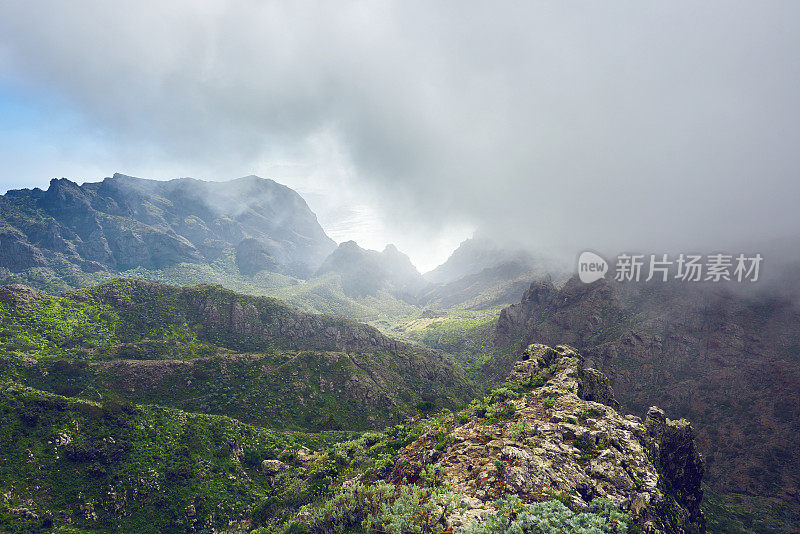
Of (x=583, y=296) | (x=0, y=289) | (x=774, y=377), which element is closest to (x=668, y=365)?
(x=774, y=377)

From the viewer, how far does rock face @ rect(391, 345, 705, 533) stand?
1677 centimetres

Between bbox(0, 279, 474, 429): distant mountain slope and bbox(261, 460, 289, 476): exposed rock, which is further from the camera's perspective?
bbox(0, 279, 474, 429): distant mountain slope

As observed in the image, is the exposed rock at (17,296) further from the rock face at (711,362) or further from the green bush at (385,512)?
the rock face at (711,362)

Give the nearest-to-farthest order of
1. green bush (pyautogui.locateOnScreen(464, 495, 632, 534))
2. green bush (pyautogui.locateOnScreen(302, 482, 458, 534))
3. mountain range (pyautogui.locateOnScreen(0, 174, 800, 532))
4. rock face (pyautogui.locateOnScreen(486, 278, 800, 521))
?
green bush (pyautogui.locateOnScreen(464, 495, 632, 534))
green bush (pyautogui.locateOnScreen(302, 482, 458, 534))
mountain range (pyautogui.locateOnScreen(0, 174, 800, 532))
rock face (pyautogui.locateOnScreen(486, 278, 800, 521))

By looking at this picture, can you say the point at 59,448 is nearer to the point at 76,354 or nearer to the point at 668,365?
the point at 76,354

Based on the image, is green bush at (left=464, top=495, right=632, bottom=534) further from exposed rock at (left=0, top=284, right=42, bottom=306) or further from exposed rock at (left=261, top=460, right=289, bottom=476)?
exposed rock at (left=0, top=284, right=42, bottom=306)

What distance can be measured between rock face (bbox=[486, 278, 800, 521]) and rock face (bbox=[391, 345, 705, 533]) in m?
103

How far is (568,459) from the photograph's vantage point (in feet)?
62.8

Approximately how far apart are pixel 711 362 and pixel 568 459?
158339 mm

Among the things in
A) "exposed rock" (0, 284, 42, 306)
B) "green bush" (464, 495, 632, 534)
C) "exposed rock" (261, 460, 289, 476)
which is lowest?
"exposed rock" (261, 460, 289, 476)

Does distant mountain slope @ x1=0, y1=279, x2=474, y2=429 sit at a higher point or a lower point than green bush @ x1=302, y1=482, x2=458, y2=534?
lower

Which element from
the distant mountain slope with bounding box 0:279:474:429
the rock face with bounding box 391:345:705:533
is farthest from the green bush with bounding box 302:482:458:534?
the distant mountain slope with bounding box 0:279:474:429

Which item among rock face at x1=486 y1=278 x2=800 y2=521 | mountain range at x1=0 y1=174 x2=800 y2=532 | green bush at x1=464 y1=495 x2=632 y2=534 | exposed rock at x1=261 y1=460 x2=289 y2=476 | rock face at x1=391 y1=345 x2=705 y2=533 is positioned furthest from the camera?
rock face at x1=486 y1=278 x2=800 y2=521

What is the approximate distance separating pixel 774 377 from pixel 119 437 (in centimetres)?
19402
